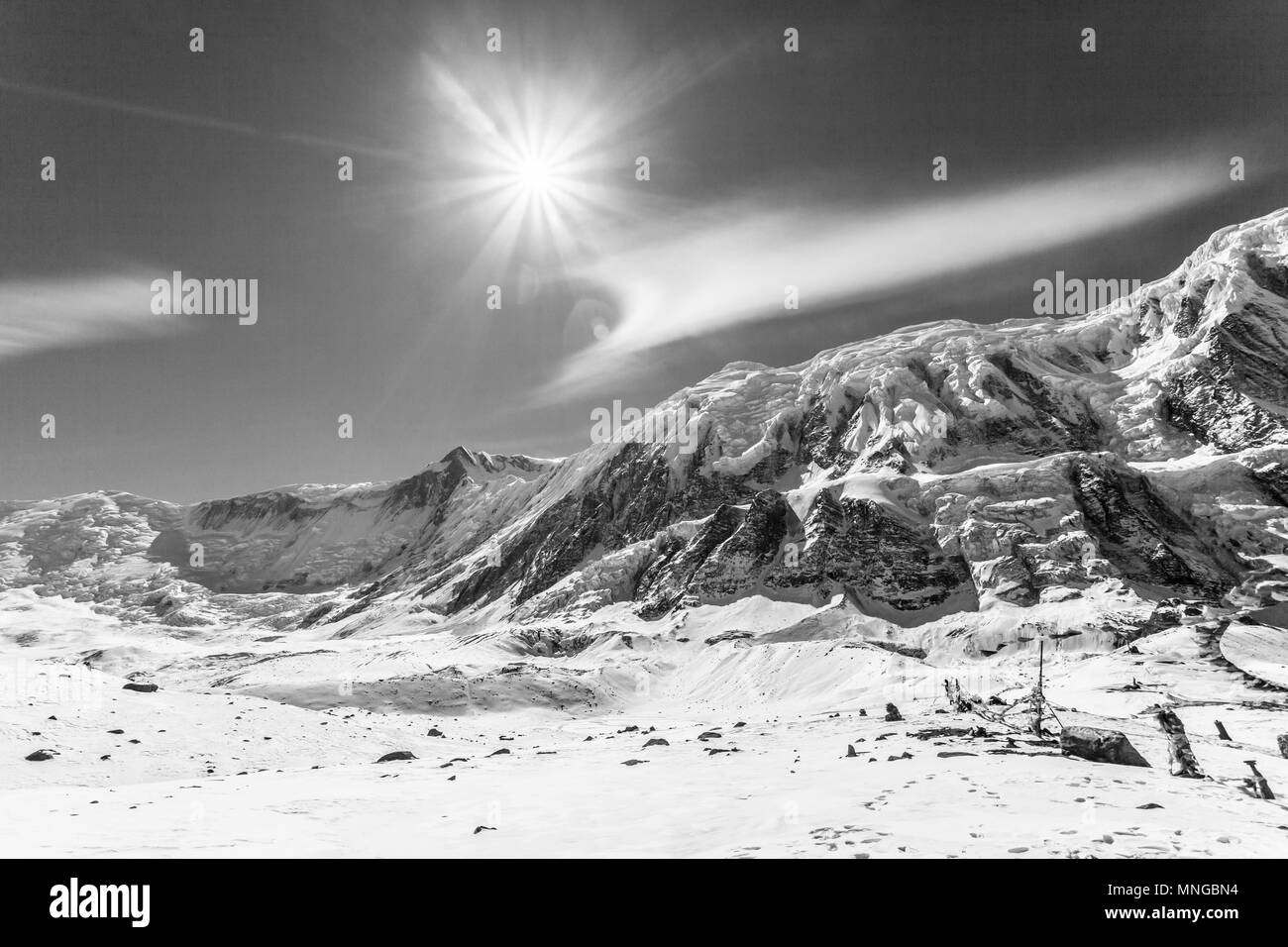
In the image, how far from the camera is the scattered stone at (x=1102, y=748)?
1869cm

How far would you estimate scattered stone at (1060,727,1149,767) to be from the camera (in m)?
18.7

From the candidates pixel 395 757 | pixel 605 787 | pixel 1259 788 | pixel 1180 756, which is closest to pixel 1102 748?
pixel 1180 756

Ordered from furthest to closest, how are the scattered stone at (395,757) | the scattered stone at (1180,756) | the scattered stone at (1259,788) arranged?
Answer: the scattered stone at (395,757) → the scattered stone at (1180,756) → the scattered stone at (1259,788)

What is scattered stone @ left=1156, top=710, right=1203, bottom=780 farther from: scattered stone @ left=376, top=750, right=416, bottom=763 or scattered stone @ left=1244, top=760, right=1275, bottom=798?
scattered stone @ left=376, top=750, right=416, bottom=763

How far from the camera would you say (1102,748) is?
1886 centimetres

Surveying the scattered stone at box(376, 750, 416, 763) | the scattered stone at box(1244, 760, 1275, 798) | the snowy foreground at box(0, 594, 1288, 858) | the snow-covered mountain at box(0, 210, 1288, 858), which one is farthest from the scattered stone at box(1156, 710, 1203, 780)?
the scattered stone at box(376, 750, 416, 763)

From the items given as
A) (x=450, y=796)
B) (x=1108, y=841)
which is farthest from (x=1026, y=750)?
(x=450, y=796)

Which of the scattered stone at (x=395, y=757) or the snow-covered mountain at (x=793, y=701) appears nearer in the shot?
the snow-covered mountain at (x=793, y=701)

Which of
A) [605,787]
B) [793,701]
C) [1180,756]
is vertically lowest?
[793,701]

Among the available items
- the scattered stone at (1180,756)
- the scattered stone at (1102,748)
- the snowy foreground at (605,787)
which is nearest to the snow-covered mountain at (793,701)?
the snowy foreground at (605,787)

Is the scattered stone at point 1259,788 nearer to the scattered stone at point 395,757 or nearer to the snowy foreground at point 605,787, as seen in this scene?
the snowy foreground at point 605,787

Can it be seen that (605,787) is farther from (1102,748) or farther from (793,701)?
(793,701)

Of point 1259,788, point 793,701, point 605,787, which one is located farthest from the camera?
point 793,701
